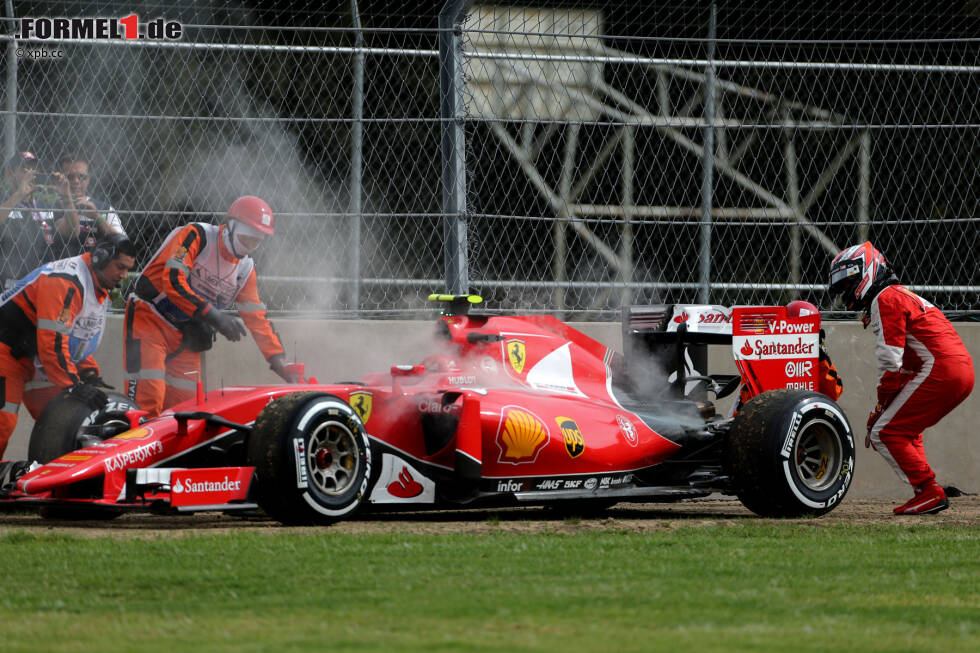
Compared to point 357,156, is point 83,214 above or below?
below

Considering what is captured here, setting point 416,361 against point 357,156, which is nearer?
point 416,361

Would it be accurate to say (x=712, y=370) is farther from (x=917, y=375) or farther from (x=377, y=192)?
(x=377, y=192)

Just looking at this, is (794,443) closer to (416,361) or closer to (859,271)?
(859,271)

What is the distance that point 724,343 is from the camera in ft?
32.7

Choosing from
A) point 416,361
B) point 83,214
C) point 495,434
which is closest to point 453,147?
point 416,361

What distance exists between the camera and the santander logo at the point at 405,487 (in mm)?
8266

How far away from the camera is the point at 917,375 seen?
970cm

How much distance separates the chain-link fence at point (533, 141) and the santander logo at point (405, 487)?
2.44 m

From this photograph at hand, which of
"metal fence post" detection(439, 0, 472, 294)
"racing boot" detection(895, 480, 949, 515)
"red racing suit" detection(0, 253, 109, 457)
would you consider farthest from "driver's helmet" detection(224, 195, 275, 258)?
"racing boot" detection(895, 480, 949, 515)

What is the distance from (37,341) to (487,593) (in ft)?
18.2

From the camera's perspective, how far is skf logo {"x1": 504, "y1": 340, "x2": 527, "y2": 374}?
9047 mm

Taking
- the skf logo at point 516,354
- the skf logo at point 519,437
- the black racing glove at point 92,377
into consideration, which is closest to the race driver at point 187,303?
the black racing glove at point 92,377

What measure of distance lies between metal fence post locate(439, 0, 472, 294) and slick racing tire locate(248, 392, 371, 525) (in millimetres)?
2755

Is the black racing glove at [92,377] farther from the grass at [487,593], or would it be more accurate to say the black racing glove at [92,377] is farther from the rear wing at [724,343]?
the rear wing at [724,343]
